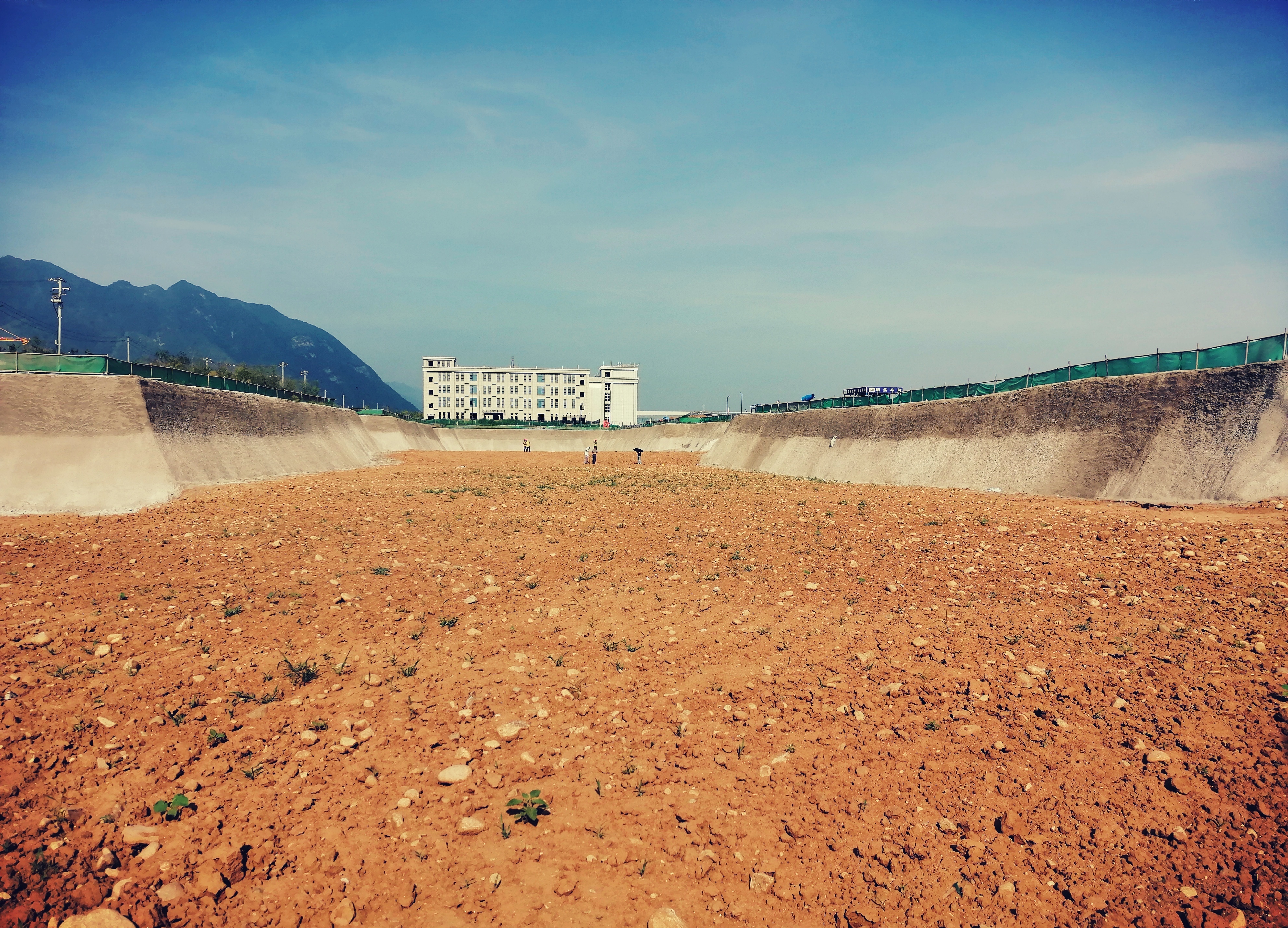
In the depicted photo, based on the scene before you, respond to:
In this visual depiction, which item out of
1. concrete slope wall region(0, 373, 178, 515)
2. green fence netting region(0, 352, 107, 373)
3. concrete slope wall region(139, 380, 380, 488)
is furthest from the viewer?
concrete slope wall region(139, 380, 380, 488)

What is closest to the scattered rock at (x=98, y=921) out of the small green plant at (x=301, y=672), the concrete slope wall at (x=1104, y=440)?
the small green plant at (x=301, y=672)

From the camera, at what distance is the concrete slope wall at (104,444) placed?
A: 2219 centimetres

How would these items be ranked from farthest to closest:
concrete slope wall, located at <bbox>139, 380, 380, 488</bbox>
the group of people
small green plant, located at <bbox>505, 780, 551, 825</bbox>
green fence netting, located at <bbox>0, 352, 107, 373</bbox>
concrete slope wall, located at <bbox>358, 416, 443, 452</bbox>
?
concrete slope wall, located at <bbox>358, 416, 443, 452</bbox> → the group of people → concrete slope wall, located at <bbox>139, 380, 380, 488</bbox> → green fence netting, located at <bbox>0, 352, 107, 373</bbox> → small green plant, located at <bbox>505, 780, 551, 825</bbox>

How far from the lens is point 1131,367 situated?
21328 mm

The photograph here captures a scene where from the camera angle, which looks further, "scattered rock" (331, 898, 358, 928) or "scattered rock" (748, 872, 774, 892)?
"scattered rock" (748, 872, 774, 892)

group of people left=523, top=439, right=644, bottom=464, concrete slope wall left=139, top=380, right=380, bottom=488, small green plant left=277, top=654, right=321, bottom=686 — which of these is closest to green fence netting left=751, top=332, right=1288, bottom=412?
group of people left=523, top=439, right=644, bottom=464

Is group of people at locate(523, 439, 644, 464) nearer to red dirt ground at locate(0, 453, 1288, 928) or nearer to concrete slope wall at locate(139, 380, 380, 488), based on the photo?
concrete slope wall at locate(139, 380, 380, 488)

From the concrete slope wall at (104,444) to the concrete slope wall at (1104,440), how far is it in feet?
108

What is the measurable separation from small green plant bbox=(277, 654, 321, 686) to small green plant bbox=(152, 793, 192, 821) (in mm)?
2470

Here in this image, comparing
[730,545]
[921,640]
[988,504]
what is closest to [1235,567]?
A: [921,640]

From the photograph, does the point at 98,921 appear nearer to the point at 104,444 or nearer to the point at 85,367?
the point at 104,444

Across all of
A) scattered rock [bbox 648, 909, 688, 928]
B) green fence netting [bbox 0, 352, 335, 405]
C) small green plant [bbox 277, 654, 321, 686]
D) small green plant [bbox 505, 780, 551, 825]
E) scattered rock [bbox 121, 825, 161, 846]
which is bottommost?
scattered rock [bbox 648, 909, 688, 928]

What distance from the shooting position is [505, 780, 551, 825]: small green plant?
230 inches

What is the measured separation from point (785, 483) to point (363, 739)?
24.6 meters
